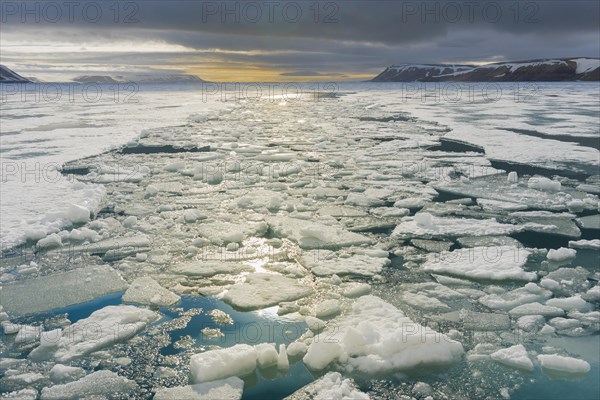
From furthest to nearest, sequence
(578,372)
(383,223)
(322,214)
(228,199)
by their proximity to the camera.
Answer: (228,199), (322,214), (383,223), (578,372)

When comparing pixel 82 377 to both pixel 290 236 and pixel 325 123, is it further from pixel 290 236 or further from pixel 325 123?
pixel 325 123

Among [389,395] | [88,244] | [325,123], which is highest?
[325,123]

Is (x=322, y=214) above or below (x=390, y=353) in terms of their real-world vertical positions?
above

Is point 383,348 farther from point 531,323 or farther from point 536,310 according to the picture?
point 536,310

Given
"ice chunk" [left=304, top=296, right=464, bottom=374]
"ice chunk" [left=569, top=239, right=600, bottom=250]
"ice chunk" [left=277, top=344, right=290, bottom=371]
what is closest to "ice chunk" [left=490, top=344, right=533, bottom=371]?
"ice chunk" [left=304, top=296, right=464, bottom=374]

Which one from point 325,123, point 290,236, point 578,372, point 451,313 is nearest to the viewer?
point 578,372

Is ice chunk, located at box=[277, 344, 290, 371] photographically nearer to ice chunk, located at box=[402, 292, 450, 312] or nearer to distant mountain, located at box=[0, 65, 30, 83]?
ice chunk, located at box=[402, 292, 450, 312]

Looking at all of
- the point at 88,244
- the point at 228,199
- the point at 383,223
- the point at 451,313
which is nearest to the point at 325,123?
the point at 228,199

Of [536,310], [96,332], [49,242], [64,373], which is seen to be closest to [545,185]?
[536,310]
